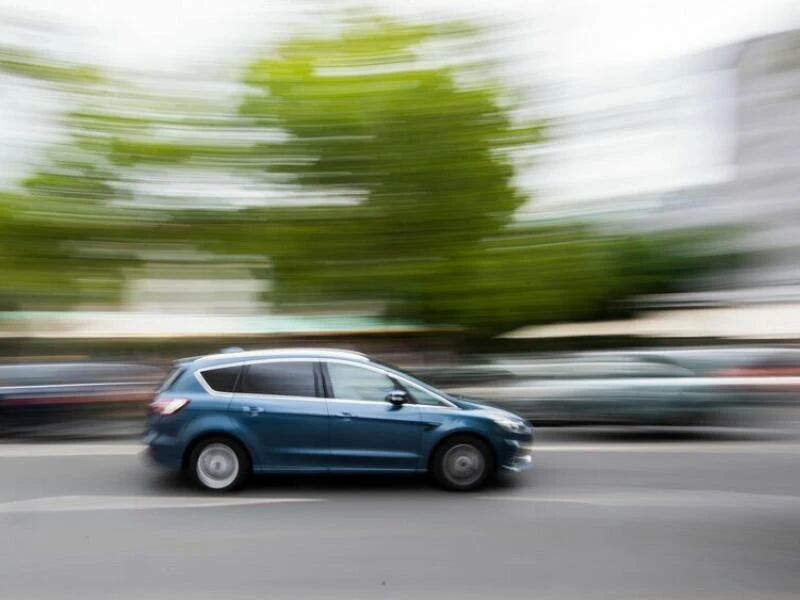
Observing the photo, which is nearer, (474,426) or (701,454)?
(474,426)

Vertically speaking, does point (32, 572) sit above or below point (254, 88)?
below

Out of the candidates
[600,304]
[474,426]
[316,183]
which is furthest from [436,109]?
[474,426]

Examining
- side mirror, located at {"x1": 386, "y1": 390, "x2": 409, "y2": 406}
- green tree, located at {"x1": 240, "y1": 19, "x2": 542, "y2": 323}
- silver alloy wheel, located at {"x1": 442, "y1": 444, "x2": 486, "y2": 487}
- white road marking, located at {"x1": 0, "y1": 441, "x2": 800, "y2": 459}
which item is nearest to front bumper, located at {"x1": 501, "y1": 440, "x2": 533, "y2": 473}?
silver alloy wheel, located at {"x1": 442, "y1": 444, "x2": 486, "y2": 487}

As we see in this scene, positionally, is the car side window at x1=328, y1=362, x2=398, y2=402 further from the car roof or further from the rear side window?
the rear side window

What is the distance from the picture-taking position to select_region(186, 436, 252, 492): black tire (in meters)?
7.36

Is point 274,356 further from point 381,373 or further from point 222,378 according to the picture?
point 381,373

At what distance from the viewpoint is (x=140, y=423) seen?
11773 millimetres

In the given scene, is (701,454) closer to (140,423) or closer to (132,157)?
(140,423)

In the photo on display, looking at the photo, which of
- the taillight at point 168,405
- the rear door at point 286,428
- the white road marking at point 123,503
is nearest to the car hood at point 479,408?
the rear door at point 286,428

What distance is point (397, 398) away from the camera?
7246mm

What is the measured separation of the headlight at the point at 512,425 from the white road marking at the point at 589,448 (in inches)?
81.4

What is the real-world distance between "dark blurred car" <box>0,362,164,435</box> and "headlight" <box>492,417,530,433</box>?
5649 millimetres

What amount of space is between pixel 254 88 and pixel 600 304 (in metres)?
10.1

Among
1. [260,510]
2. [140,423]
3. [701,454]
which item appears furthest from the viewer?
[140,423]
